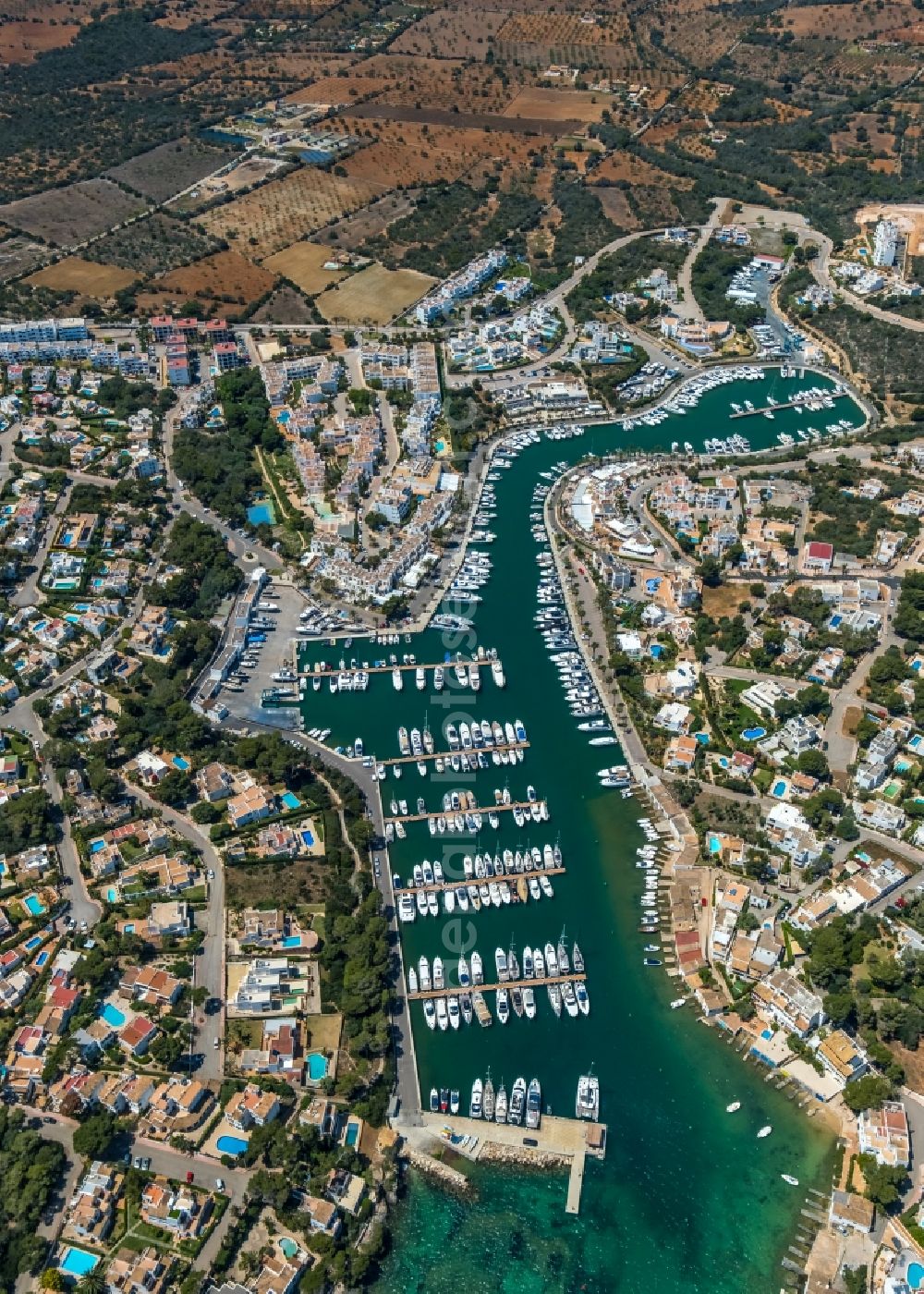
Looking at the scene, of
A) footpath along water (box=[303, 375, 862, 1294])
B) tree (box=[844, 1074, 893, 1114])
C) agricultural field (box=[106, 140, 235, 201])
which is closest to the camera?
footpath along water (box=[303, 375, 862, 1294])

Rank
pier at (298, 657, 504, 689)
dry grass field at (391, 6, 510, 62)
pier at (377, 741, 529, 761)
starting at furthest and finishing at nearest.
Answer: dry grass field at (391, 6, 510, 62) → pier at (298, 657, 504, 689) → pier at (377, 741, 529, 761)

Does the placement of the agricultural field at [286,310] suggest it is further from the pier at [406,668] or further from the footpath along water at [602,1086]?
the footpath along water at [602,1086]

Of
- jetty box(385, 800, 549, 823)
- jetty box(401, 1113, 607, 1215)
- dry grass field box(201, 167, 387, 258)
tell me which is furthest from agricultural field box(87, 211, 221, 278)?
jetty box(401, 1113, 607, 1215)

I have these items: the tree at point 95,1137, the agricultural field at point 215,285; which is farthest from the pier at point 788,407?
the tree at point 95,1137

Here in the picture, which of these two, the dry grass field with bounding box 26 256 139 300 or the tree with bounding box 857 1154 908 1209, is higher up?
the dry grass field with bounding box 26 256 139 300

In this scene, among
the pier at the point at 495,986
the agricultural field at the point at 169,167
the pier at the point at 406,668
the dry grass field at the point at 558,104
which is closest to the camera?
the pier at the point at 495,986

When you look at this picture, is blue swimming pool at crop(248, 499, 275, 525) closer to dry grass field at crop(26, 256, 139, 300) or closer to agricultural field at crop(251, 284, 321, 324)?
agricultural field at crop(251, 284, 321, 324)
